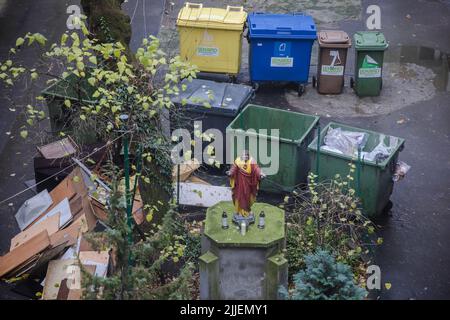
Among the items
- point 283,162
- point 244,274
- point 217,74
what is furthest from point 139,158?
point 217,74

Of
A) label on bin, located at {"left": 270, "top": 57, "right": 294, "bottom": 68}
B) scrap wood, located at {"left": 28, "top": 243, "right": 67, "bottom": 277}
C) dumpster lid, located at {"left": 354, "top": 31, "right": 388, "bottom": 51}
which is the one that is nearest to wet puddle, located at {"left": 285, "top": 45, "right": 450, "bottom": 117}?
label on bin, located at {"left": 270, "top": 57, "right": 294, "bottom": 68}

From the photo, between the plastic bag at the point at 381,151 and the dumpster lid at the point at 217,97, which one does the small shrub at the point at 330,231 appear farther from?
the dumpster lid at the point at 217,97

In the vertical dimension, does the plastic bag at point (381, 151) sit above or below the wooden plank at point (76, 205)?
above

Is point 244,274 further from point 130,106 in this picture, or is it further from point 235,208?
point 130,106

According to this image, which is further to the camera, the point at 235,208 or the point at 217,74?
the point at 217,74

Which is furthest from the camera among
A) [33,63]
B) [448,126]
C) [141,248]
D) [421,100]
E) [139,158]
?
[33,63]

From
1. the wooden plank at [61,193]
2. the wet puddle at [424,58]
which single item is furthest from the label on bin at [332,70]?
the wooden plank at [61,193]

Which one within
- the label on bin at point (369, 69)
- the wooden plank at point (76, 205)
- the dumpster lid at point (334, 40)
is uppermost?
the dumpster lid at point (334, 40)
